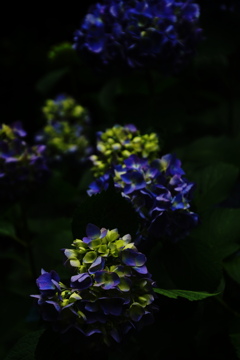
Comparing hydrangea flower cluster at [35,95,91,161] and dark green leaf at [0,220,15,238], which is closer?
dark green leaf at [0,220,15,238]

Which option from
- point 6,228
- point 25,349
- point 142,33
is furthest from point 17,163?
point 25,349

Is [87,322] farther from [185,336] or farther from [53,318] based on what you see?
[185,336]

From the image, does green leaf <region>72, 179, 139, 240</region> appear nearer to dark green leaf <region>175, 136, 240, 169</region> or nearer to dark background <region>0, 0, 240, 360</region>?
dark background <region>0, 0, 240, 360</region>

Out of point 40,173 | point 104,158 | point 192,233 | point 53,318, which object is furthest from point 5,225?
point 53,318

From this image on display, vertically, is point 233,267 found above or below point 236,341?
above

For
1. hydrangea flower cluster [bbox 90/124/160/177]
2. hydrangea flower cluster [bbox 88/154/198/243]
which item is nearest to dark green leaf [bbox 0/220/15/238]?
hydrangea flower cluster [bbox 90/124/160/177]

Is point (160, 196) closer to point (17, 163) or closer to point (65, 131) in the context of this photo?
point (17, 163)

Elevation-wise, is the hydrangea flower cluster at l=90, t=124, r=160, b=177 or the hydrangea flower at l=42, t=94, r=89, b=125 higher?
the hydrangea flower at l=42, t=94, r=89, b=125
